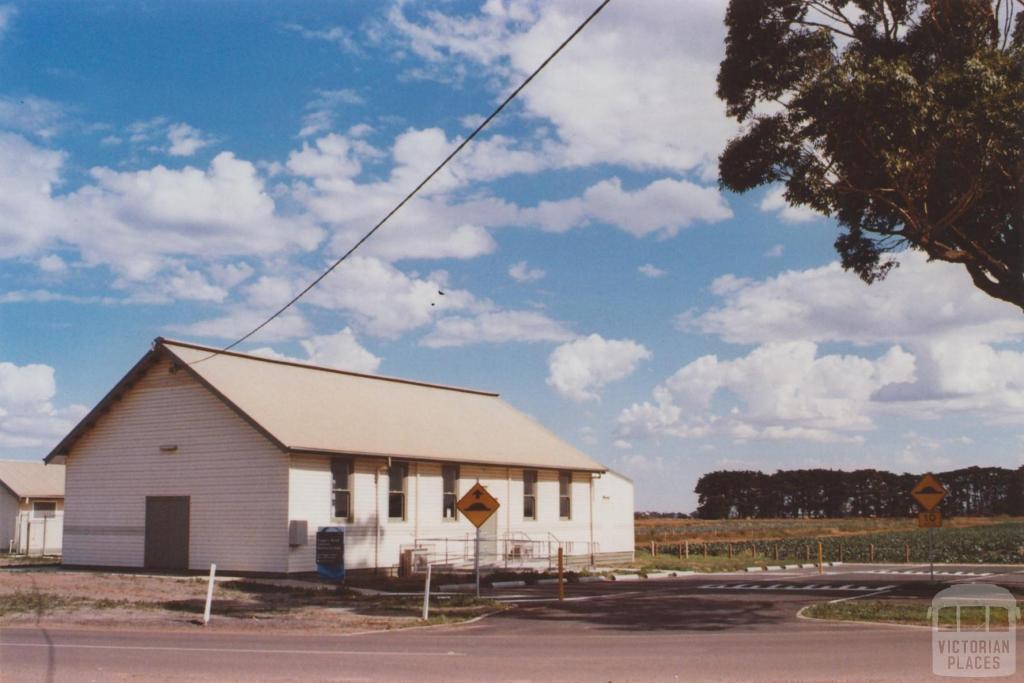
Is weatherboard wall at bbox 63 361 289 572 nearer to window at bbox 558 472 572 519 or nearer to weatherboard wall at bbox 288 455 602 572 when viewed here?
weatherboard wall at bbox 288 455 602 572

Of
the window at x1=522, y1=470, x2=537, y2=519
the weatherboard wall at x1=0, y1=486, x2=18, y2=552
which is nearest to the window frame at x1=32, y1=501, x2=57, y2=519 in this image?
the weatherboard wall at x1=0, y1=486, x2=18, y2=552

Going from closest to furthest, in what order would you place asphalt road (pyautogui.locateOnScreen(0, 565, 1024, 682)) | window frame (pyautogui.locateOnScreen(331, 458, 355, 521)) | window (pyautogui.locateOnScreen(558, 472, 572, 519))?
asphalt road (pyautogui.locateOnScreen(0, 565, 1024, 682)), window frame (pyautogui.locateOnScreen(331, 458, 355, 521)), window (pyautogui.locateOnScreen(558, 472, 572, 519))

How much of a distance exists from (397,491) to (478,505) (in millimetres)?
10956

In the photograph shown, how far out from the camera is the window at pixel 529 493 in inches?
1554

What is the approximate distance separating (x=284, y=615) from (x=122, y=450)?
1536 centimetres

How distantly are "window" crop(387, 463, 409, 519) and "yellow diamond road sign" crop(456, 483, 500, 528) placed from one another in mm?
10383

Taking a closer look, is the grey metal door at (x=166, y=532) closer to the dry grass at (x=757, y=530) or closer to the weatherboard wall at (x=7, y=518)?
the weatherboard wall at (x=7, y=518)

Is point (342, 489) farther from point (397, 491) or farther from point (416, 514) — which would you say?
point (416, 514)

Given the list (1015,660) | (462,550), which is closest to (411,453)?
(462,550)

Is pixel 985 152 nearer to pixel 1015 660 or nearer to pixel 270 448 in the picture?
pixel 1015 660

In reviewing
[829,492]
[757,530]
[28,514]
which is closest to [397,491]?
[28,514]

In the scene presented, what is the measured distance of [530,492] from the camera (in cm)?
3984

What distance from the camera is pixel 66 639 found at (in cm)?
1714

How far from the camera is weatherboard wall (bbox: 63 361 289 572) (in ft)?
99.2
